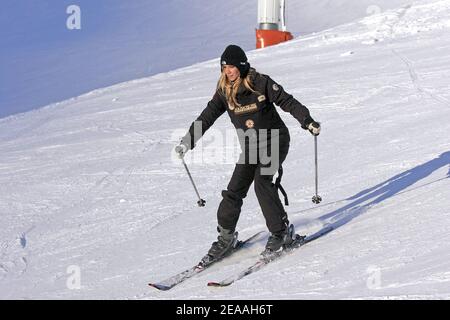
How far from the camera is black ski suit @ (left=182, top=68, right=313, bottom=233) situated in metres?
5.30

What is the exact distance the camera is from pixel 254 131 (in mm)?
5367

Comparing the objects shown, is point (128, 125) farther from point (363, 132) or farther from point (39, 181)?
point (363, 132)

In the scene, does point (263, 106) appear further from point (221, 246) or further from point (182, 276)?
point (182, 276)

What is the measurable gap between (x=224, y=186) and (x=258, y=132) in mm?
2765

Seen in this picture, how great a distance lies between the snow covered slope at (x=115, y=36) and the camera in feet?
68.8

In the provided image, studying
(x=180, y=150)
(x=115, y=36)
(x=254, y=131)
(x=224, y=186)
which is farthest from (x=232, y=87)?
(x=115, y=36)

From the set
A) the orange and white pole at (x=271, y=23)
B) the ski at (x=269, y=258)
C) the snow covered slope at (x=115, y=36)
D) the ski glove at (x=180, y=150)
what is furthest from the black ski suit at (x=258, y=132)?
the orange and white pole at (x=271, y=23)

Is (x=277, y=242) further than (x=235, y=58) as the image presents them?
Yes

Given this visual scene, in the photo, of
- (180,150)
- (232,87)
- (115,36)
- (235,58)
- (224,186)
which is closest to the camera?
(235,58)

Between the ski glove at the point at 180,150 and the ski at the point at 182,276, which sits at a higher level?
the ski glove at the point at 180,150

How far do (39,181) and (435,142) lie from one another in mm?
4321

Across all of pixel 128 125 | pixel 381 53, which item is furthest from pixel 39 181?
pixel 381 53

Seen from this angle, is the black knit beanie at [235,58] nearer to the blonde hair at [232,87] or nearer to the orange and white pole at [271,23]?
the blonde hair at [232,87]

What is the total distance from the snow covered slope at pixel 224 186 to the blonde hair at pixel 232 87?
43.8 inches
